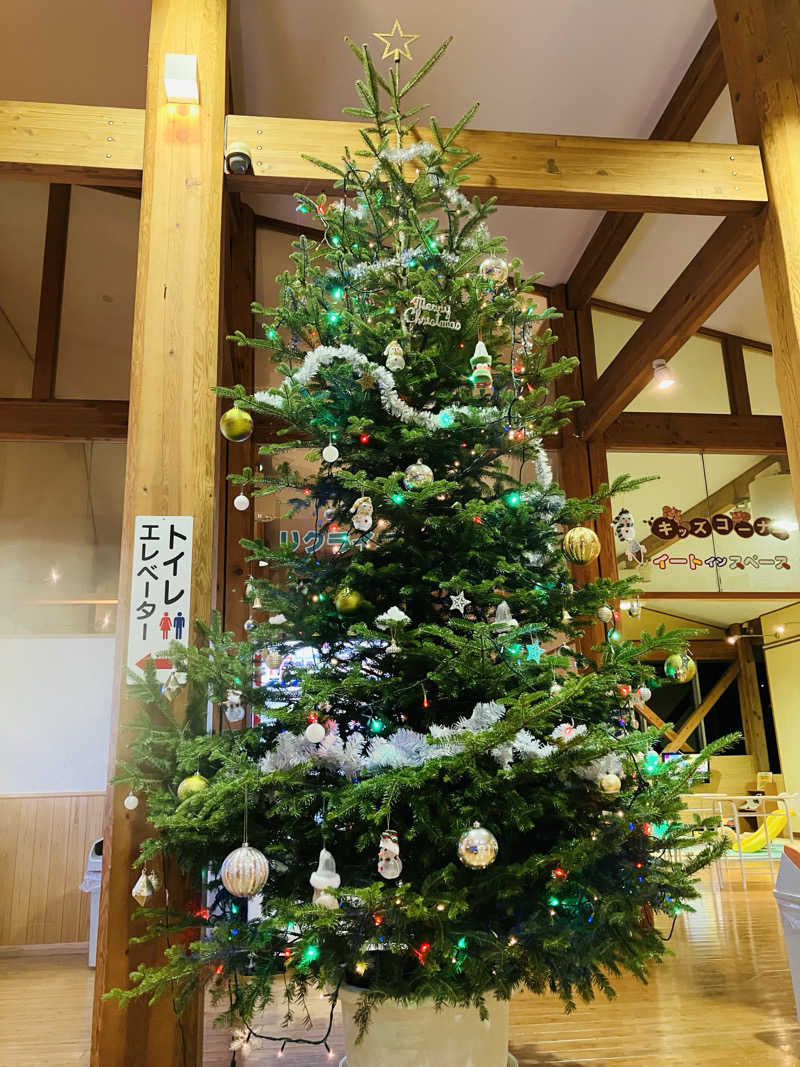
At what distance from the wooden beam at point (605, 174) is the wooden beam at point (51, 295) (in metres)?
2.68

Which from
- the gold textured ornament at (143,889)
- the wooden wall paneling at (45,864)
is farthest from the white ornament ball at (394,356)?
the wooden wall paneling at (45,864)

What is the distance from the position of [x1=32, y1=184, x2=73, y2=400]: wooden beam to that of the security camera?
2.77 m

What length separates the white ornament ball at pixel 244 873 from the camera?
1.84 metres

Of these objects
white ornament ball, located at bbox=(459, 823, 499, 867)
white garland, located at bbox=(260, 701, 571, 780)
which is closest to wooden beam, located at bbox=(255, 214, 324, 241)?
white garland, located at bbox=(260, 701, 571, 780)

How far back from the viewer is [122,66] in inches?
180

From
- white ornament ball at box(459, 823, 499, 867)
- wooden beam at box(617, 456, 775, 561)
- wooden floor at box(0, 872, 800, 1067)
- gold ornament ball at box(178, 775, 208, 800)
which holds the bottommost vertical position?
wooden floor at box(0, 872, 800, 1067)

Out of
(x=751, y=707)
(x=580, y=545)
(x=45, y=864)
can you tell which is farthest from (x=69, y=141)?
(x=751, y=707)

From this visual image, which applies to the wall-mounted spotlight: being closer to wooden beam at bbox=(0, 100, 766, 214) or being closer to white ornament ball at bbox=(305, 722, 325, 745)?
wooden beam at bbox=(0, 100, 766, 214)

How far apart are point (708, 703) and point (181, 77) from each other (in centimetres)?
1256

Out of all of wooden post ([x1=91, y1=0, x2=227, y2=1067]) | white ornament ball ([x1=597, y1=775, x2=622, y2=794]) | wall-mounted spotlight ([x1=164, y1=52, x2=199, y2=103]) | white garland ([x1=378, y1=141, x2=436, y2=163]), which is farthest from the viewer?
wall-mounted spotlight ([x1=164, y1=52, x2=199, y2=103])

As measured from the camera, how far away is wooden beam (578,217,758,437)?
12.1 feet

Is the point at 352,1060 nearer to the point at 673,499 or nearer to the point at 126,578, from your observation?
the point at 126,578

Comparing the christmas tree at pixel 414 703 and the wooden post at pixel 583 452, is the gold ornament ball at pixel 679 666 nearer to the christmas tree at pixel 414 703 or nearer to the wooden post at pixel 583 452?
the christmas tree at pixel 414 703

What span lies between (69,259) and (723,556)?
5029 mm
